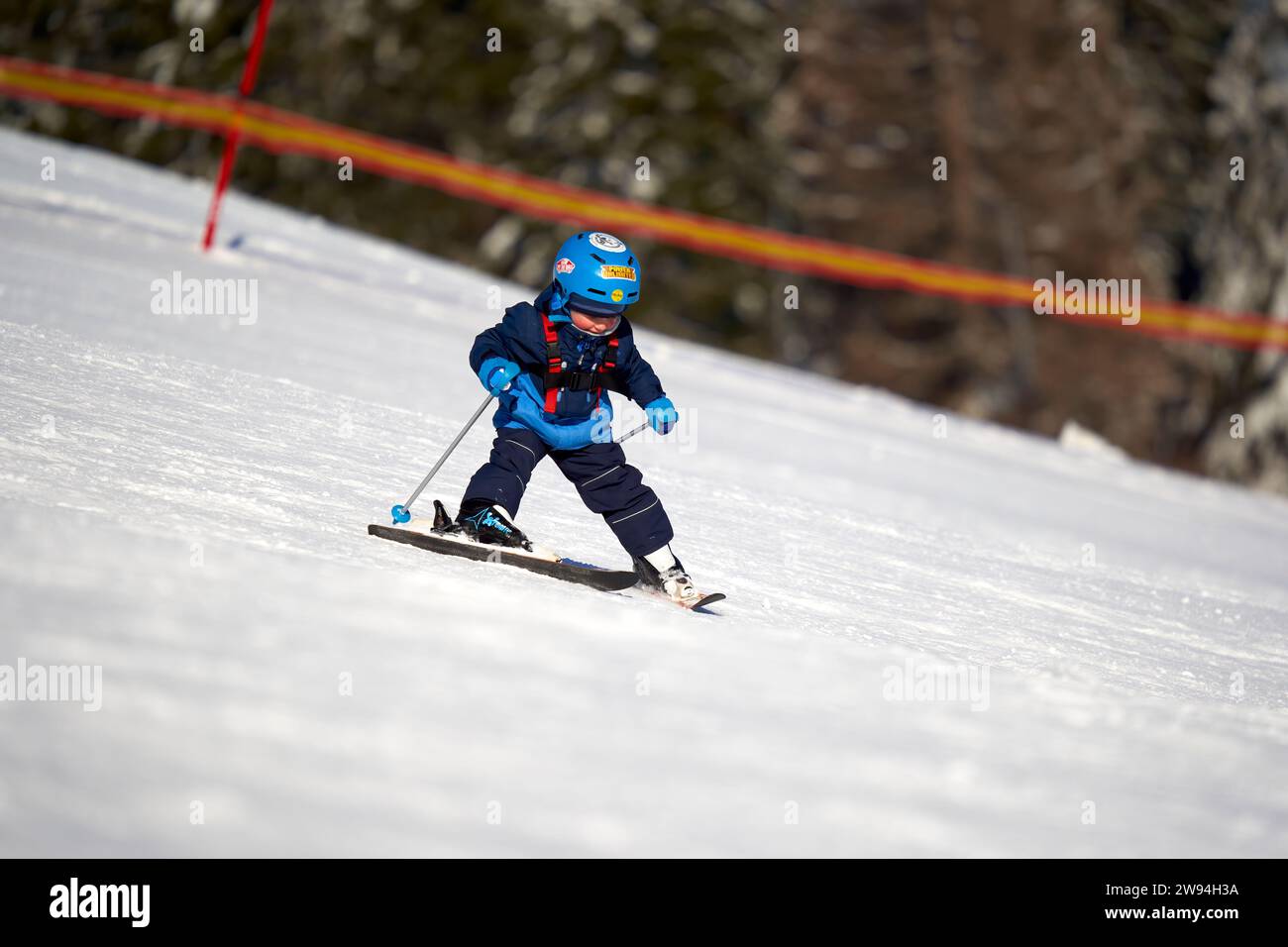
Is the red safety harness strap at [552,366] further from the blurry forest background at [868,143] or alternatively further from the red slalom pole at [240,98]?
the blurry forest background at [868,143]

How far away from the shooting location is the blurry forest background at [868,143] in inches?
838

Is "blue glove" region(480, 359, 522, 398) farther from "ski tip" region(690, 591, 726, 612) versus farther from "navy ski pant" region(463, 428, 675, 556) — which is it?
"ski tip" region(690, 591, 726, 612)

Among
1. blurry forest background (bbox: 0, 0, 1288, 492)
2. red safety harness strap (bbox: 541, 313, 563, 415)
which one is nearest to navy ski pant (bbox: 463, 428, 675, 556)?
red safety harness strap (bbox: 541, 313, 563, 415)

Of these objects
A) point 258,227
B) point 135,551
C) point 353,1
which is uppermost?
point 353,1

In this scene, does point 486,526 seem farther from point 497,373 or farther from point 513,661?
point 513,661

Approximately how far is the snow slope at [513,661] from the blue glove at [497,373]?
0.63 m

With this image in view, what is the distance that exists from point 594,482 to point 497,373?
550 millimetres

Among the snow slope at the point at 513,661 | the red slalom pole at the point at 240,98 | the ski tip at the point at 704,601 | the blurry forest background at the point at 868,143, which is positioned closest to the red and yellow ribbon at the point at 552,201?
the blurry forest background at the point at 868,143

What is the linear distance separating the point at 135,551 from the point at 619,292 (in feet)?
6.37
